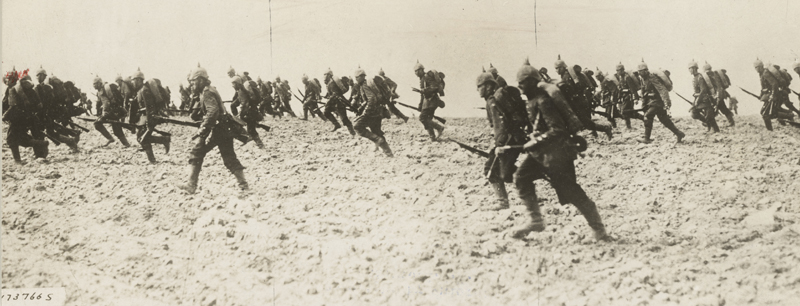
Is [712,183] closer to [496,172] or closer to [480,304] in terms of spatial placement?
[496,172]

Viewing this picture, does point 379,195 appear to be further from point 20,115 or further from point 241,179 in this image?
point 20,115

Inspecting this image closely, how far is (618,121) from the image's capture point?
11.0 m

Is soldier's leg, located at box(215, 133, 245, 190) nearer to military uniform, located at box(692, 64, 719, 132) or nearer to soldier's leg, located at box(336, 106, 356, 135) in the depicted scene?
soldier's leg, located at box(336, 106, 356, 135)

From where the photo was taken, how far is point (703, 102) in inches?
316

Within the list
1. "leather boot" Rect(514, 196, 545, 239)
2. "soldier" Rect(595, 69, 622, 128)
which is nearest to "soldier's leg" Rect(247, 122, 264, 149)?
"leather boot" Rect(514, 196, 545, 239)

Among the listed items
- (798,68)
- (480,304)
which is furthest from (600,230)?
(798,68)

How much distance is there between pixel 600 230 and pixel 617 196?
1328 millimetres

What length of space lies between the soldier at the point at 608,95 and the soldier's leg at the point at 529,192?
5.52m

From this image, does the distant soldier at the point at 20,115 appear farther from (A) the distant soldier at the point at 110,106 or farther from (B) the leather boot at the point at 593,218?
(B) the leather boot at the point at 593,218

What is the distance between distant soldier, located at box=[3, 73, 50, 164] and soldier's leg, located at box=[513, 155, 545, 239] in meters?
6.41

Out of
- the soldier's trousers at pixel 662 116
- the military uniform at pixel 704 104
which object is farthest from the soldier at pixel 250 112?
the military uniform at pixel 704 104

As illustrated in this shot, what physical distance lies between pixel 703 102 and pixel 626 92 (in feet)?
4.70

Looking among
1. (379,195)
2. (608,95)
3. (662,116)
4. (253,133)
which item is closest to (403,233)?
(379,195)

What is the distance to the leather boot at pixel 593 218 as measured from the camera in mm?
4219
